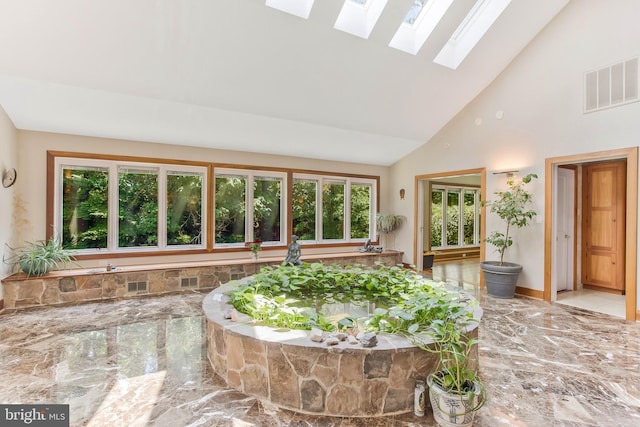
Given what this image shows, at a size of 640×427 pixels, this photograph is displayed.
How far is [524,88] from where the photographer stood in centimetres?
526

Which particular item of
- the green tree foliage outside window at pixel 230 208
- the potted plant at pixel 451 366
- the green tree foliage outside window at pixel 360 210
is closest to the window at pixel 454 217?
the green tree foliage outside window at pixel 360 210

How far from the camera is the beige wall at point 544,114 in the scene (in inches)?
170

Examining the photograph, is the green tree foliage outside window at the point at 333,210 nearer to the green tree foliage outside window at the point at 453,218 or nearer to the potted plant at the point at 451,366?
the green tree foliage outside window at the point at 453,218

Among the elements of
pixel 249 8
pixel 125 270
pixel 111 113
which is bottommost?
pixel 125 270

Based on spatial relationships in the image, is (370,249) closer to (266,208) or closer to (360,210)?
(360,210)

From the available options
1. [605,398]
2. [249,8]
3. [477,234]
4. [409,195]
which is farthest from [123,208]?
[477,234]

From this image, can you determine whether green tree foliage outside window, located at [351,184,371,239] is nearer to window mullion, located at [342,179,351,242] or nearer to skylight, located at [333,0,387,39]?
window mullion, located at [342,179,351,242]

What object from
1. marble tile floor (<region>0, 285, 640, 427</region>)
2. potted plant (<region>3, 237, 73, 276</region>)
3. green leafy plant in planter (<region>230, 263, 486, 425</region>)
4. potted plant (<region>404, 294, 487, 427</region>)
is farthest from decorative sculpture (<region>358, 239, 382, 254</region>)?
potted plant (<region>3, 237, 73, 276</region>)

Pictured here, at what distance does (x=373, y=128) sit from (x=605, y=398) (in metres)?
4.95

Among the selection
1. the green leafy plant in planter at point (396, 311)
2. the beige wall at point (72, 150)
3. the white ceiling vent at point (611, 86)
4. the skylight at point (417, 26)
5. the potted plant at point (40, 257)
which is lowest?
the green leafy plant in planter at point (396, 311)

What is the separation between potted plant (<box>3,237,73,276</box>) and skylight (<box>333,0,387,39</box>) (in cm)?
509

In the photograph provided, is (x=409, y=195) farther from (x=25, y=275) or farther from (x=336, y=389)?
(x=25, y=275)

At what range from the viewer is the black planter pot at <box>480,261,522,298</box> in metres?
5.07

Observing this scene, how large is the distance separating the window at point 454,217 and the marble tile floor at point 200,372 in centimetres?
522
